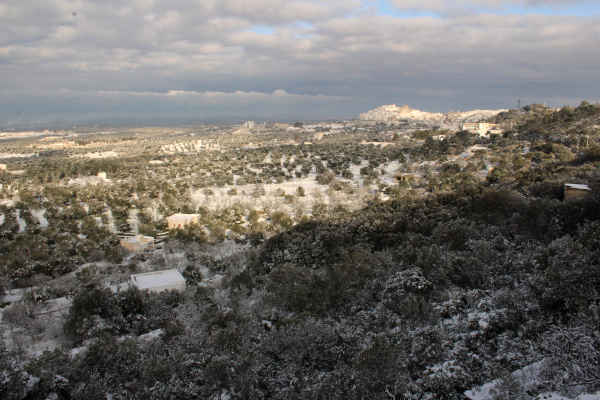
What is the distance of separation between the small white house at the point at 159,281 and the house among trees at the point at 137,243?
6.50 metres

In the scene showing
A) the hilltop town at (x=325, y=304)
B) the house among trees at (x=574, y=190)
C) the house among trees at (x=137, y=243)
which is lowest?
the house among trees at (x=137, y=243)

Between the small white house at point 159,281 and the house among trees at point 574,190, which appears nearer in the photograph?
the small white house at point 159,281

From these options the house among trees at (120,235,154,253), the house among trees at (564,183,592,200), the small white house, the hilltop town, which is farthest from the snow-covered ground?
the house among trees at (564,183,592,200)

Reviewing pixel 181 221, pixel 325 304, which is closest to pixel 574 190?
pixel 325 304

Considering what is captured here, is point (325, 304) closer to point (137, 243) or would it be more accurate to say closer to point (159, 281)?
point (159, 281)

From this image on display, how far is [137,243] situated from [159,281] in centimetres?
822

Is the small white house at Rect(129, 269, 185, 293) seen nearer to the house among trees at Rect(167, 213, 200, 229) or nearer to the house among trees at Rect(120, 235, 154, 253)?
the house among trees at Rect(120, 235, 154, 253)

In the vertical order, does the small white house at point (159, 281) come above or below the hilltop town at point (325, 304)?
below

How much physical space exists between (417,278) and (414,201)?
1321 centimetres

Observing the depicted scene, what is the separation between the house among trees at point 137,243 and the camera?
20.1 metres

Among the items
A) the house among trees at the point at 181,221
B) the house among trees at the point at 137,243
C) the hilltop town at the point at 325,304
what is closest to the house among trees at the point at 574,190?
the hilltop town at the point at 325,304

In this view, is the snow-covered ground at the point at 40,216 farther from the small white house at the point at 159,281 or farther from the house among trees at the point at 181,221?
the small white house at the point at 159,281

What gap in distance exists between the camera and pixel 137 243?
20516 millimetres

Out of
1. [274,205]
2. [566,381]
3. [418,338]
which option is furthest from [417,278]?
[274,205]
